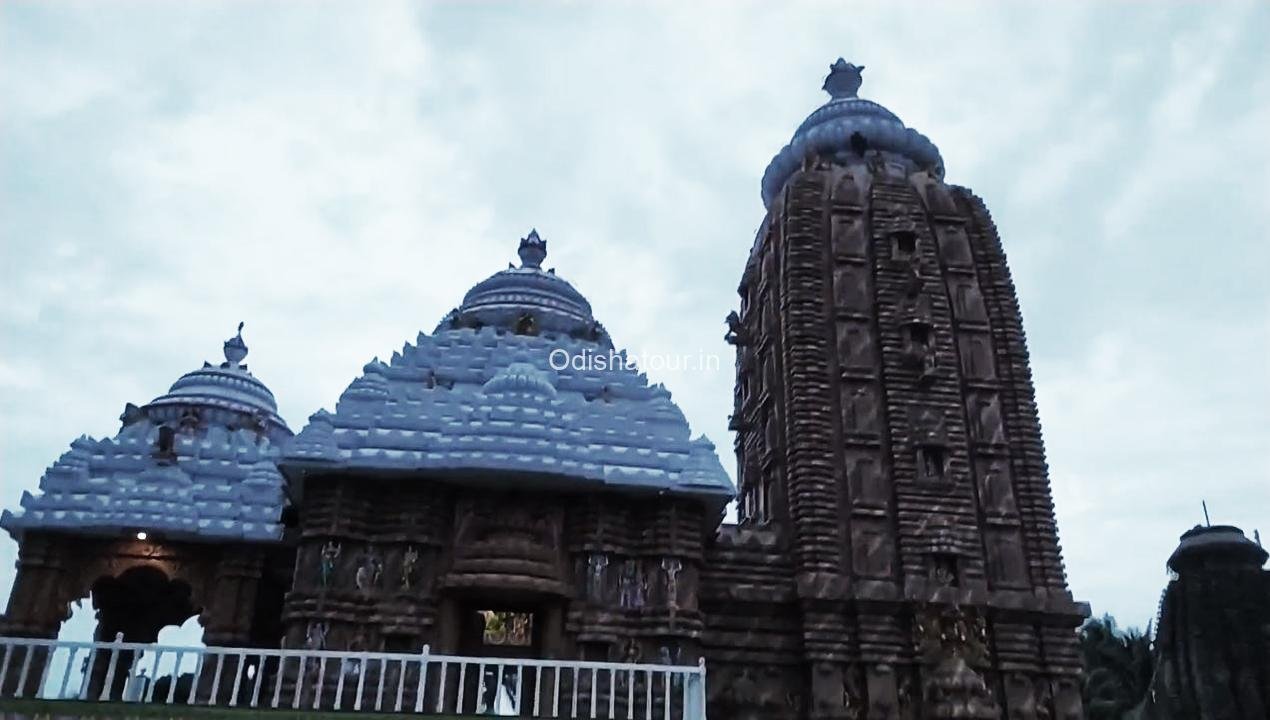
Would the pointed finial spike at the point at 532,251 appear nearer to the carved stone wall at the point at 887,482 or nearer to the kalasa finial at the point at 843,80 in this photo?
the carved stone wall at the point at 887,482

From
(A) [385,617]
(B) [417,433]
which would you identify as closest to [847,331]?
(B) [417,433]

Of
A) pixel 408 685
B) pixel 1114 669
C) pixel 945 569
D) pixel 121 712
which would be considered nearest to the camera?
pixel 121 712

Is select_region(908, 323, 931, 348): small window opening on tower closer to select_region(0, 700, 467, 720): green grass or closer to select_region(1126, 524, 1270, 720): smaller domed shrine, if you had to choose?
select_region(1126, 524, 1270, 720): smaller domed shrine

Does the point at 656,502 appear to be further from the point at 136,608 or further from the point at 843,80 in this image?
the point at 843,80

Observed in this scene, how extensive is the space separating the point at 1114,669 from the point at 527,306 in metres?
34.5

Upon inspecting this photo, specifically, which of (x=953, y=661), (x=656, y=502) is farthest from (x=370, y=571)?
(x=953, y=661)

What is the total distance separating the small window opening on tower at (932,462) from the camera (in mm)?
21688

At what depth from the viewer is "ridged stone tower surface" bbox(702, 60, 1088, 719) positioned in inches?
762

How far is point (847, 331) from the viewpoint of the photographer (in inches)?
925

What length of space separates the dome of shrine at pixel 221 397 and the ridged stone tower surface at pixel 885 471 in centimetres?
1158

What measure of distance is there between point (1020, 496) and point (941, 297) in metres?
5.19

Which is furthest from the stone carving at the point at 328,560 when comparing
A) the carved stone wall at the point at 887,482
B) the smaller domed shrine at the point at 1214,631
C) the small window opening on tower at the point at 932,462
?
the smaller domed shrine at the point at 1214,631

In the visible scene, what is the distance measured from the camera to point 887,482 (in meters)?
21.6

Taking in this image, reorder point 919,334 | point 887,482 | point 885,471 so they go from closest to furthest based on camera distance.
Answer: point 887,482 → point 885,471 → point 919,334
